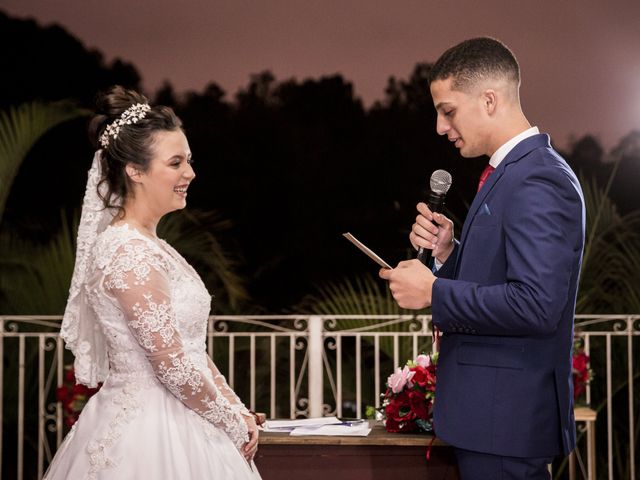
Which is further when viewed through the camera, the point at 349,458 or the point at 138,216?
the point at 349,458

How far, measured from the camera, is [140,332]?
2.32 metres

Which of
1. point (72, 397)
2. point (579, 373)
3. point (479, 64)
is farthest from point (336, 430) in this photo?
point (72, 397)

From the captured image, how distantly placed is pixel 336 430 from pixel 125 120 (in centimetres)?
132

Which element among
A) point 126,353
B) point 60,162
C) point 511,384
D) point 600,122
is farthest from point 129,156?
point 600,122

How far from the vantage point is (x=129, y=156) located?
2.63m

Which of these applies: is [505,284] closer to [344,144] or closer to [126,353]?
[126,353]

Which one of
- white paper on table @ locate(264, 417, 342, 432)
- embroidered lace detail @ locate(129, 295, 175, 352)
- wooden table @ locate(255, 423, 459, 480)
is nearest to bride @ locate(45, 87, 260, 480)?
embroidered lace detail @ locate(129, 295, 175, 352)

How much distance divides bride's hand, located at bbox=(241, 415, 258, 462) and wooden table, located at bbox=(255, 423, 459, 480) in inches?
15.1

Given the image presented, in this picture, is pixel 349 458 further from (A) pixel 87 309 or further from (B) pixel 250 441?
(A) pixel 87 309

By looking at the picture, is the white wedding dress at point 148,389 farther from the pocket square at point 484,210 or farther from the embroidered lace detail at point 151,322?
the pocket square at point 484,210

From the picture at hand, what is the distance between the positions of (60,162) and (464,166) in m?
4.34

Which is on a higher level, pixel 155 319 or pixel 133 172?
pixel 133 172

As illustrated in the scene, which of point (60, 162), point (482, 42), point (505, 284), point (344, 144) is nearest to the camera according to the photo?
point (505, 284)

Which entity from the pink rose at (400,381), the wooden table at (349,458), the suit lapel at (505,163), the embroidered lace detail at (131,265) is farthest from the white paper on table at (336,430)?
the suit lapel at (505,163)
